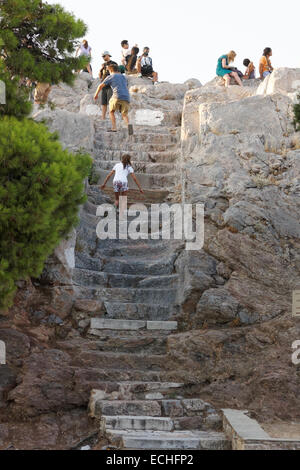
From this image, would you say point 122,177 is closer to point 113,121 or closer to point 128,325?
point 113,121

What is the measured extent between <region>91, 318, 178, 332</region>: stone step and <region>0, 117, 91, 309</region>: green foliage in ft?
8.67

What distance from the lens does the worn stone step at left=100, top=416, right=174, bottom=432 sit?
19.3 feet

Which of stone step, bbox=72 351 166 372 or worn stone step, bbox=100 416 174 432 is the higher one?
stone step, bbox=72 351 166 372

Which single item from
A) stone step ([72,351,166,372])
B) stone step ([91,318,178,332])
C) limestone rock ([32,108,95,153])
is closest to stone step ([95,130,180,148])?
limestone rock ([32,108,95,153])

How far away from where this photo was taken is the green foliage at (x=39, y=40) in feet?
22.0

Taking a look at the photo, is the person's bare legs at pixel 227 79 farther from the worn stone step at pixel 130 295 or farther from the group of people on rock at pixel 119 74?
the worn stone step at pixel 130 295

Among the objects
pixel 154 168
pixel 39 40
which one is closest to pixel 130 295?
pixel 39 40

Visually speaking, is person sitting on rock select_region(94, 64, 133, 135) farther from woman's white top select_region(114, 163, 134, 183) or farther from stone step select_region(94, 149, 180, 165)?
woman's white top select_region(114, 163, 134, 183)

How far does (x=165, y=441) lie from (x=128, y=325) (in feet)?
8.38

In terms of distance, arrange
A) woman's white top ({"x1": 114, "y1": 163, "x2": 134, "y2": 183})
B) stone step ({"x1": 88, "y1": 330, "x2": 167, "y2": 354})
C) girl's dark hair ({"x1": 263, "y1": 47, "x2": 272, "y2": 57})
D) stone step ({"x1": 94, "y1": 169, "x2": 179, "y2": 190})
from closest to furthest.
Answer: stone step ({"x1": 88, "y1": 330, "x2": 167, "y2": 354})
woman's white top ({"x1": 114, "y1": 163, "x2": 134, "y2": 183})
stone step ({"x1": 94, "y1": 169, "x2": 179, "y2": 190})
girl's dark hair ({"x1": 263, "y1": 47, "x2": 272, "y2": 57})

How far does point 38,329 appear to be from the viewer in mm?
7414

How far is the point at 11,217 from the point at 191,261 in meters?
4.14

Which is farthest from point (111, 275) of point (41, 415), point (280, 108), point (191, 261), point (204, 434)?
point (280, 108)

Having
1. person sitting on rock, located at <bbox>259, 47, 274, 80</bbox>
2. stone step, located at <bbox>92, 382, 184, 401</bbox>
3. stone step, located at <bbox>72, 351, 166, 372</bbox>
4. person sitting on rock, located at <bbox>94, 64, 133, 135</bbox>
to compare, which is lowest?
stone step, located at <bbox>92, 382, 184, 401</bbox>
